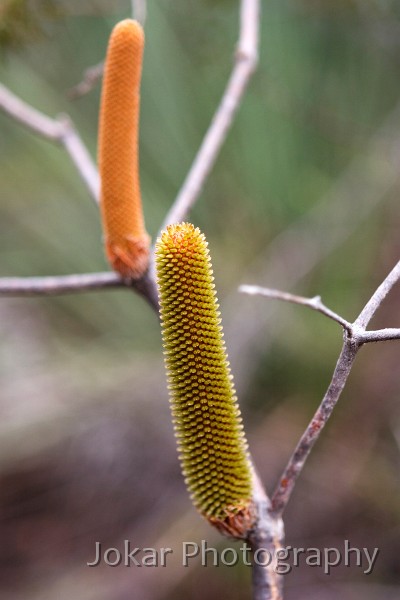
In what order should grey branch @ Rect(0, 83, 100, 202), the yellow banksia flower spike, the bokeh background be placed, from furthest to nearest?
1. the bokeh background
2. grey branch @ Rect(0, 83, 100, 202)
3. the yellow banksia flower spike

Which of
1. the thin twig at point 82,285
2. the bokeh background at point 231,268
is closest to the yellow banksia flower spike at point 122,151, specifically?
the thin twig at point 82,285

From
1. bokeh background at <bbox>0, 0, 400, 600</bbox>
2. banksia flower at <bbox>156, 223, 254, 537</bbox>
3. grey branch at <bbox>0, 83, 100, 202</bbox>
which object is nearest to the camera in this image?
banksia flower at <bbox>156, 223, 254, 537</bbox>

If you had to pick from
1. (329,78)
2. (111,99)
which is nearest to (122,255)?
(111,99)

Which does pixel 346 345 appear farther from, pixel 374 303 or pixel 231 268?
pixel 231 268

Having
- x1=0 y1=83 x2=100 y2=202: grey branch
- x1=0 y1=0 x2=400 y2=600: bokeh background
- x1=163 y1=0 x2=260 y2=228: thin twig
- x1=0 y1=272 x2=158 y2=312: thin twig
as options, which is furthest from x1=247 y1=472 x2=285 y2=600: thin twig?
x1=0 y1=0 x2=400 y2=600: bokeh background

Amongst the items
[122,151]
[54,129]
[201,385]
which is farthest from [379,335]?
[54,129]

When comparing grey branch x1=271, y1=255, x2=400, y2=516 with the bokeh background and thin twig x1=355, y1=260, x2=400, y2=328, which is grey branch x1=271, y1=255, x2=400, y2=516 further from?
the bokeh background

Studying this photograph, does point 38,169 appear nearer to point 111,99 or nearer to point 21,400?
point 21,400
